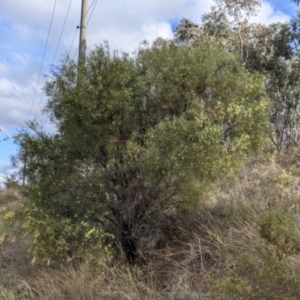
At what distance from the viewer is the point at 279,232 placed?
15.7 ft

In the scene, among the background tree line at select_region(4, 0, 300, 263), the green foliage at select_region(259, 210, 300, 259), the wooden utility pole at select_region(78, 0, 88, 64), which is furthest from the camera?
the wooden utility pole at select_region(78, 0, 88, 64)

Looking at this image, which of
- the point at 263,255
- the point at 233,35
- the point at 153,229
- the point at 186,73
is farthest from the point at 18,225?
the point at 233,35

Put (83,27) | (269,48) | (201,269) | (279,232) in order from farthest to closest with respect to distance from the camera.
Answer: (269,48) → (83,27) → (201,269) → (279,232)

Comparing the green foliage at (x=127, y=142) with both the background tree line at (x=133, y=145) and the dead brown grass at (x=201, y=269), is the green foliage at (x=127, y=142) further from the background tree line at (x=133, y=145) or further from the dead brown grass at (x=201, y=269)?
the dead brown grass at (x=201, y=269)

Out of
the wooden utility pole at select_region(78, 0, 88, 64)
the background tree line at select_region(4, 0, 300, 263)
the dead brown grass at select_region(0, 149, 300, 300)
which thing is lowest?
the dead brown grass at select_region(0, 149, 300, 300)

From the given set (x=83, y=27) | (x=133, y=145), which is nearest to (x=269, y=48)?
(x=83, y=27)

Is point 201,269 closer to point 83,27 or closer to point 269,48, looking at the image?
point 83,27

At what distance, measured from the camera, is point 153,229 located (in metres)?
7.13

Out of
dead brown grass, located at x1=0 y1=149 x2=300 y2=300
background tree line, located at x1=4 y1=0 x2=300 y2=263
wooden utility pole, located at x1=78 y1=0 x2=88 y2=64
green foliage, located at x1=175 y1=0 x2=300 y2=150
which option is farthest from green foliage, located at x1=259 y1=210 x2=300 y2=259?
green foliage, located at x1=175 y1=0 x2=300 y2=150

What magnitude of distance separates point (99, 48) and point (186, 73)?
1539 mm

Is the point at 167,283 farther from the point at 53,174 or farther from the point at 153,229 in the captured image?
the point at 53,174

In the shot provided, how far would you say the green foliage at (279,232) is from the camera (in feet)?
15.7

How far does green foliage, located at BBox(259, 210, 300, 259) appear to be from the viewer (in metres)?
4.80

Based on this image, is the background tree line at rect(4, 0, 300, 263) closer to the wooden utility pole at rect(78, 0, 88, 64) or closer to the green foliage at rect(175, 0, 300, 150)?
the wooden utility pole at rect(78, 0, 88, 64)
